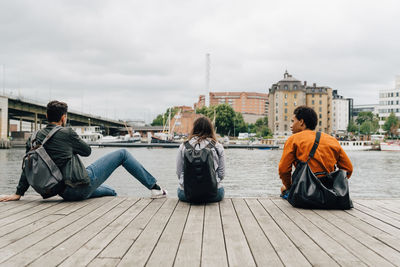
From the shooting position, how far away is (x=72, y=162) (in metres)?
3.93

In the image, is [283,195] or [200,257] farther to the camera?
[283,195]

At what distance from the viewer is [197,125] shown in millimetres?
4156

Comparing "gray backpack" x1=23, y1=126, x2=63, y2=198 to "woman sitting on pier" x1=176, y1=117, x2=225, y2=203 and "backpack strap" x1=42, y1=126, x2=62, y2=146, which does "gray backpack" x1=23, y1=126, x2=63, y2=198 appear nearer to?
"backpack strap" x1=42, y1=126, x2=62, y2=146

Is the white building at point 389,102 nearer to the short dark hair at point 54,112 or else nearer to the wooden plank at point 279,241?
the wooden plank at point 279,241

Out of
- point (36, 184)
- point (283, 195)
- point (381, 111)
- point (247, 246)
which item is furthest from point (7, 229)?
point (381, 111)

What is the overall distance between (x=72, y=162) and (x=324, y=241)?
272 cm

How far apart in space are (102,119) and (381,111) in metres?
75.1

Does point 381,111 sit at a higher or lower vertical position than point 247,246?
higher

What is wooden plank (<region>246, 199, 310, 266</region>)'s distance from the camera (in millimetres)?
2271

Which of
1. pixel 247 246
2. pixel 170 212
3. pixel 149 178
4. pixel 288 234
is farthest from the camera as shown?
pixel 149 178

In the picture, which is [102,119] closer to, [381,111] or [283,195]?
[381,111]

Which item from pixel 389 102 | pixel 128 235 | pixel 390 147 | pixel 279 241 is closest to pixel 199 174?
pixel 128 235

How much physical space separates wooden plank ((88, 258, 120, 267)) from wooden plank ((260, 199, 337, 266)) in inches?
49.1

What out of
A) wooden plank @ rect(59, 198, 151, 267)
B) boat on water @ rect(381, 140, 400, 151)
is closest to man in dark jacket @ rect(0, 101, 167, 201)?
wooden plank @ rect(59, 198, 151, 267)
